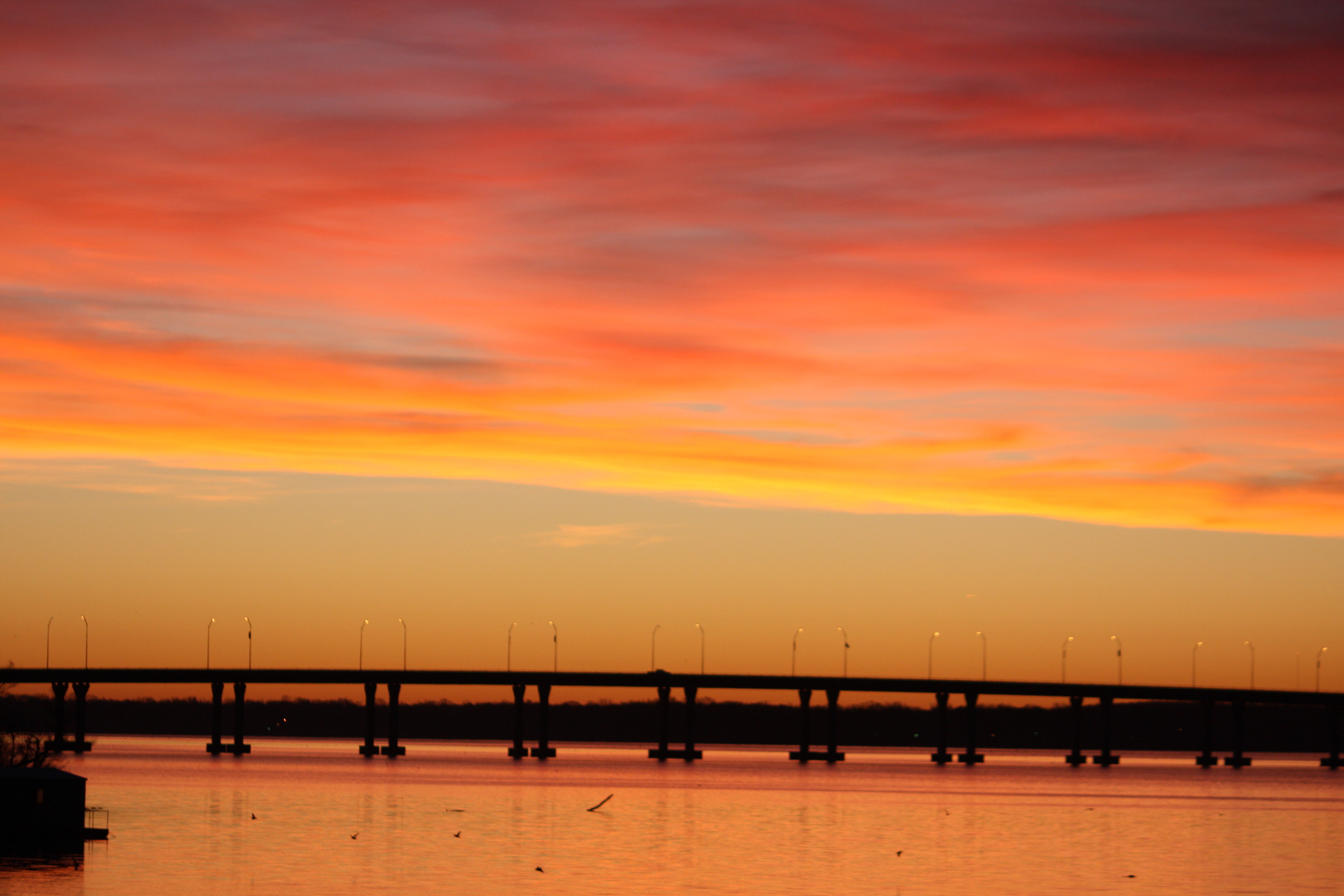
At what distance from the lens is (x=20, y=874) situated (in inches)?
3152

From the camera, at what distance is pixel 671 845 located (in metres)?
116

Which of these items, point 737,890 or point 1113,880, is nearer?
point 737,890

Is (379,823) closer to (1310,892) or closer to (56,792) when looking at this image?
(56,792)

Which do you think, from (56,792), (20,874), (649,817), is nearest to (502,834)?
(649,817)

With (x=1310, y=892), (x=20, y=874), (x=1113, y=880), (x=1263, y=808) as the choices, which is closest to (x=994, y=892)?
(x=1113, y=880)

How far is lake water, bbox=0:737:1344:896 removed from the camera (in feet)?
297

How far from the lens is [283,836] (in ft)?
378

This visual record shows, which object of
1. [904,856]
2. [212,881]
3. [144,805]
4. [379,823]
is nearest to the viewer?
[212,881]

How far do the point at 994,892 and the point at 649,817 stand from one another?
181ft

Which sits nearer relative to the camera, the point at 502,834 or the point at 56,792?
the point at 56,792

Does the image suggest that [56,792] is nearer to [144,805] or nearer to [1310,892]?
[144,805]

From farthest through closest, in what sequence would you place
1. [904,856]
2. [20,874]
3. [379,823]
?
[379,823], [904,856], [20,874]

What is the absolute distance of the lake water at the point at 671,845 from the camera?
90625 mm

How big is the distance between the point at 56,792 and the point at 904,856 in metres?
48.1
